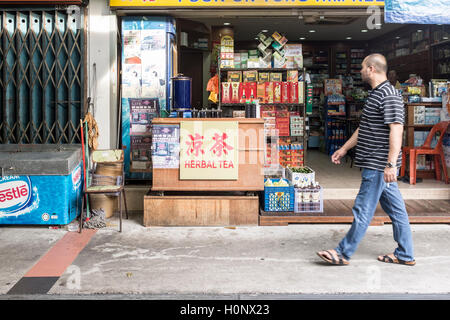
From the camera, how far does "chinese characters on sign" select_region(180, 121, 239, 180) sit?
213 inches

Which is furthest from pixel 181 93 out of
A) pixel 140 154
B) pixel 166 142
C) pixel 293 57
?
pixel 293 57

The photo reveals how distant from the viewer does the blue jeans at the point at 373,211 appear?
12.7 feet

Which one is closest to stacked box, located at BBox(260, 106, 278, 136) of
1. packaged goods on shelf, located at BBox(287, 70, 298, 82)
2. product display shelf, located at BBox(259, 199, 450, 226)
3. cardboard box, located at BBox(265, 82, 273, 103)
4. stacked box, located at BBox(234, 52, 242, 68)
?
cardboard box, located at BBox(265, 82, 273, 103)

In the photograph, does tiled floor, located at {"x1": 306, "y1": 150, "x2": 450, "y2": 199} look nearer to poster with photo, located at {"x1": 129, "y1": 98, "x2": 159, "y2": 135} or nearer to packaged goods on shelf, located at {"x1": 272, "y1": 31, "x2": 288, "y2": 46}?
packaged goods on shelf, located at {"x1": 272, "y1": 31, "x2": 288, "y2": 46}

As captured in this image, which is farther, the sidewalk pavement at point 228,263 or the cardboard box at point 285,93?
the cardboard box at point 285,93

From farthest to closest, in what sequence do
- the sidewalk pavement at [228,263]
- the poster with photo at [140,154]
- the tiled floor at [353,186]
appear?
the poster with photo at [140,154], the tiled floor at [353,186], the sidewalk pavement at [228,263]

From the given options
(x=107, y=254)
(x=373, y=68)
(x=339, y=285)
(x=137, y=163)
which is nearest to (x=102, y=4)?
(x=137, y=163)

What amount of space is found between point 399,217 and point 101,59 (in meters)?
4.28

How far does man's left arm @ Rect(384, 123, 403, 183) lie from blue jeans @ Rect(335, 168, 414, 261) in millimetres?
148

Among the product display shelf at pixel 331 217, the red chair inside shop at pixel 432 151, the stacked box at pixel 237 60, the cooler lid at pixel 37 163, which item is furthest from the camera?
the stacked box at pixel 237 60

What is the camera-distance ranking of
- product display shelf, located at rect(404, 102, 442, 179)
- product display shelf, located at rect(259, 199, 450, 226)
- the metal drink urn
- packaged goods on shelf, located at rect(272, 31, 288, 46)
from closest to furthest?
1. product display shelf, located at rect(259, 199, 450, 226)
2. the metal drink urn
3. product display shelf, located at rect(404, 102, 442, 179)
4. packaged goods on shelf, located at rect(272, 31, 288, 46)

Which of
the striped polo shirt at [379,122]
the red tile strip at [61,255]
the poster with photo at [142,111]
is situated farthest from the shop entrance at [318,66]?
the red tile strip at [61,255]

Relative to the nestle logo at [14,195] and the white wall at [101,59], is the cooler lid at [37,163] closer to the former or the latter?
the nestle logo at [14,195]

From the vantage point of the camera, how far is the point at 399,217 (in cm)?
396
